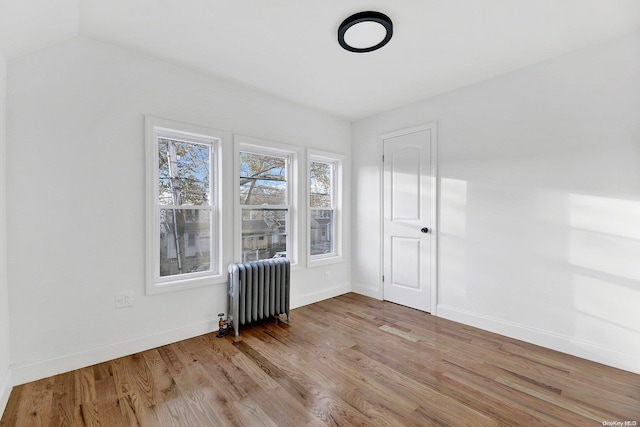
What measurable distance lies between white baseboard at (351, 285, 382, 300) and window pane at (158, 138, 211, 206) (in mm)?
2475

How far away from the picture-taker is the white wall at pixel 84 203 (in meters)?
2.04

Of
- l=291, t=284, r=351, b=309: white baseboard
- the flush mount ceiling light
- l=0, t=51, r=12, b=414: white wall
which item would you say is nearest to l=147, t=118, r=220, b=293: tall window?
l=0, t=51, r=12, b=414: white wall

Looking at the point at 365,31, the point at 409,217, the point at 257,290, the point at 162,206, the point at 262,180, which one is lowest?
the point at 257,290

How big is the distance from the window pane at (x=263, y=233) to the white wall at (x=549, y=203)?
1.91 m

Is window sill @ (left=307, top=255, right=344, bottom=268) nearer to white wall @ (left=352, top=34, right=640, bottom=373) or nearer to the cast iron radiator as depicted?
the cast iron radiator

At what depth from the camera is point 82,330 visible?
7.34ft

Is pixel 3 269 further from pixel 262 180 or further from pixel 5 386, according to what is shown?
pixel 262 180

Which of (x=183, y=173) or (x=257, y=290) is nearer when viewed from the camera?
(x=183, y=173)

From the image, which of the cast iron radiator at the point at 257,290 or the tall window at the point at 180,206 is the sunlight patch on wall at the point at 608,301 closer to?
the cast iron radiator at the point at 257,290

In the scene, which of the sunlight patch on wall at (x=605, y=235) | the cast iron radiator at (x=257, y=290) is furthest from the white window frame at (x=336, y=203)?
the sunlight patch on wall at (x=605, y=235)

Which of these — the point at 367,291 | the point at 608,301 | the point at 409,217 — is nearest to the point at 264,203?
the point at 409,217

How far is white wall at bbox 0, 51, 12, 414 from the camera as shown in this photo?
72.2 inches

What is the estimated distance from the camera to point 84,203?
226 centimetres

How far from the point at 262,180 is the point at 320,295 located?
5.64 feet
